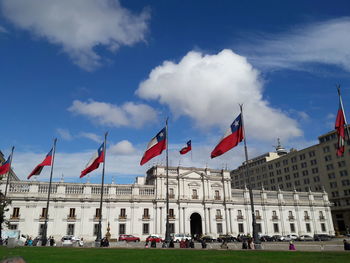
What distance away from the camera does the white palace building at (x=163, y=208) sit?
190ft

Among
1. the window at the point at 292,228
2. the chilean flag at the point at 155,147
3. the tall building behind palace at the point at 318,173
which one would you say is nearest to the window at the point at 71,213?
the chilean flag at the point at 155,147

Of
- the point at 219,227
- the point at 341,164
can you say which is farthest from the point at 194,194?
the point at 341,164

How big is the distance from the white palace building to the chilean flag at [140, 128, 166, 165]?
30.0 m

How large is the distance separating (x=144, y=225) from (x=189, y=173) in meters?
15.2

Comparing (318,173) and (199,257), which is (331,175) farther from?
(199,257)

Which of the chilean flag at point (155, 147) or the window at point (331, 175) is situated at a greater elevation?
the window at point (331, 175)

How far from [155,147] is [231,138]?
32.3ft

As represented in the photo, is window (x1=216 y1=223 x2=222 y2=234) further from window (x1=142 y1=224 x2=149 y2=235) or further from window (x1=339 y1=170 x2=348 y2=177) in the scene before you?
window (x1=339 y1=170 x2=348 y2=177)

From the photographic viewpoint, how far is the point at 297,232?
7594 cm

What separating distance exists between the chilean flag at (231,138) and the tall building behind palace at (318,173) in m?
64.1

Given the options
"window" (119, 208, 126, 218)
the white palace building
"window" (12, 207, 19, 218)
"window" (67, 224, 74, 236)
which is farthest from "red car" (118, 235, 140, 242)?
"window" (12, 207, 19, 218)

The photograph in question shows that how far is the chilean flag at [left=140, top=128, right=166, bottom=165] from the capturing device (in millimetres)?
36094

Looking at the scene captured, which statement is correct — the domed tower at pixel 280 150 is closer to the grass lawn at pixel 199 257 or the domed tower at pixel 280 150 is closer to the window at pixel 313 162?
the window at pixel 313 162

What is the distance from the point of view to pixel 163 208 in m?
65.4
